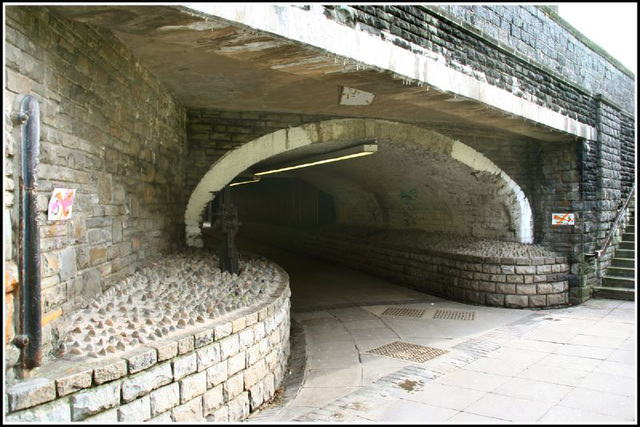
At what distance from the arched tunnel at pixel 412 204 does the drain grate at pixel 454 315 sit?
31.7 inches

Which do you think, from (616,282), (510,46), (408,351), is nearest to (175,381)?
(408,351)

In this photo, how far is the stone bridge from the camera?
3.30m

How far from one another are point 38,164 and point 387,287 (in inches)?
316

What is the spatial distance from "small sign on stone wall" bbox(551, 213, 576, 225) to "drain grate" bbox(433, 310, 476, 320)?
2.64 m

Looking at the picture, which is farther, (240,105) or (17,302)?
(240,105)

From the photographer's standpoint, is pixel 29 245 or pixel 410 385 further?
pixel 410 385

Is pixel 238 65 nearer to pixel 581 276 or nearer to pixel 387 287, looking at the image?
pixel 387 287

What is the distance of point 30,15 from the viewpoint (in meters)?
3.00

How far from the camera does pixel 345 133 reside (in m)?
7.25

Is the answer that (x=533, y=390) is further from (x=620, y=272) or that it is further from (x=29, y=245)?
(x=620, y=272)

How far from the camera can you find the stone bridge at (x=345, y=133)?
10.8 ft

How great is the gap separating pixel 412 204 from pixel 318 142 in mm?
4644

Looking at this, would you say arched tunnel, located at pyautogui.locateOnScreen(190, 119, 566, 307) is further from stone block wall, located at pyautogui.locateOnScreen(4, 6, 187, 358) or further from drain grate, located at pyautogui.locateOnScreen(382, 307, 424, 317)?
stone block wall, located at pyautogui.locateOnScreen(4, 6, 187, 358)

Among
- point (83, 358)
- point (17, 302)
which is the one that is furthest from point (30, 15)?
point (83, 358)
